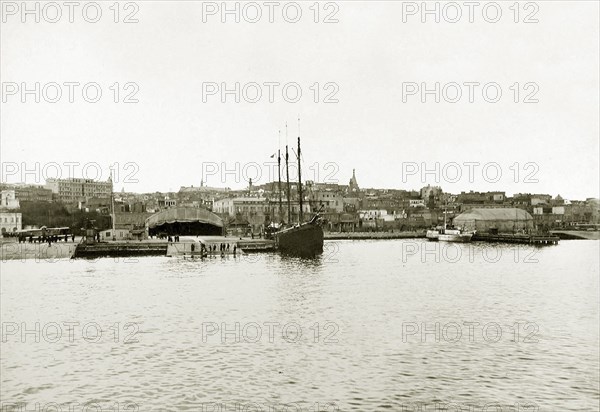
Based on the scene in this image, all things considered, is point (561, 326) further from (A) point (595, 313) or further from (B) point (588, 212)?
(B) point (588, 212)

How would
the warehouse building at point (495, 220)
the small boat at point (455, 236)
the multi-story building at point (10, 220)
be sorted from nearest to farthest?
the small boat at point (455, 236), the multi-story building at point (10, 220), the warehouse building at point (495, 220)

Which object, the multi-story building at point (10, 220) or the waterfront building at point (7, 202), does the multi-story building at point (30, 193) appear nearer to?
the waterfront building at point (7, 202)

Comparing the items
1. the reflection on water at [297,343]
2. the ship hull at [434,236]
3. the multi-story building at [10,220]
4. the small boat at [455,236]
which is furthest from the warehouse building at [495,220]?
the reflection on water at [297,343]

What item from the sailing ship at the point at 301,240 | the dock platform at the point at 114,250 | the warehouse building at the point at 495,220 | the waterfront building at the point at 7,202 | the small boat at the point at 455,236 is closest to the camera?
the dock platform at the point at 114,250

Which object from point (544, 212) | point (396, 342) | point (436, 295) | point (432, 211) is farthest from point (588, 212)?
point (396, 342)

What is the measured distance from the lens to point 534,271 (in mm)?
51125

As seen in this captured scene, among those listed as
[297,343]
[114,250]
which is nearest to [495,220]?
[114,250]

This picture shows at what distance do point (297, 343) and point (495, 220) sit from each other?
394 ft

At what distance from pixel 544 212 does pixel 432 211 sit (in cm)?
3604

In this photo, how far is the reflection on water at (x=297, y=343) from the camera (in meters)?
17.1

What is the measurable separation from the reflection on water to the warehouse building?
9301 cm

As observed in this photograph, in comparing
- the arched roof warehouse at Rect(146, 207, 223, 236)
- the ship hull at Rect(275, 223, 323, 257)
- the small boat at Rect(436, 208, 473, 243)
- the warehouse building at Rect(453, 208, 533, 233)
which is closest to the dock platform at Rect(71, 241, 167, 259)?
the ship hull at Rect(275, 223, 323, 257)

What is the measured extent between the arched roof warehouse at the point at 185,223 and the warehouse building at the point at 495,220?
201 feet

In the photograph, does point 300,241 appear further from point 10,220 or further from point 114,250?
point 10,220
